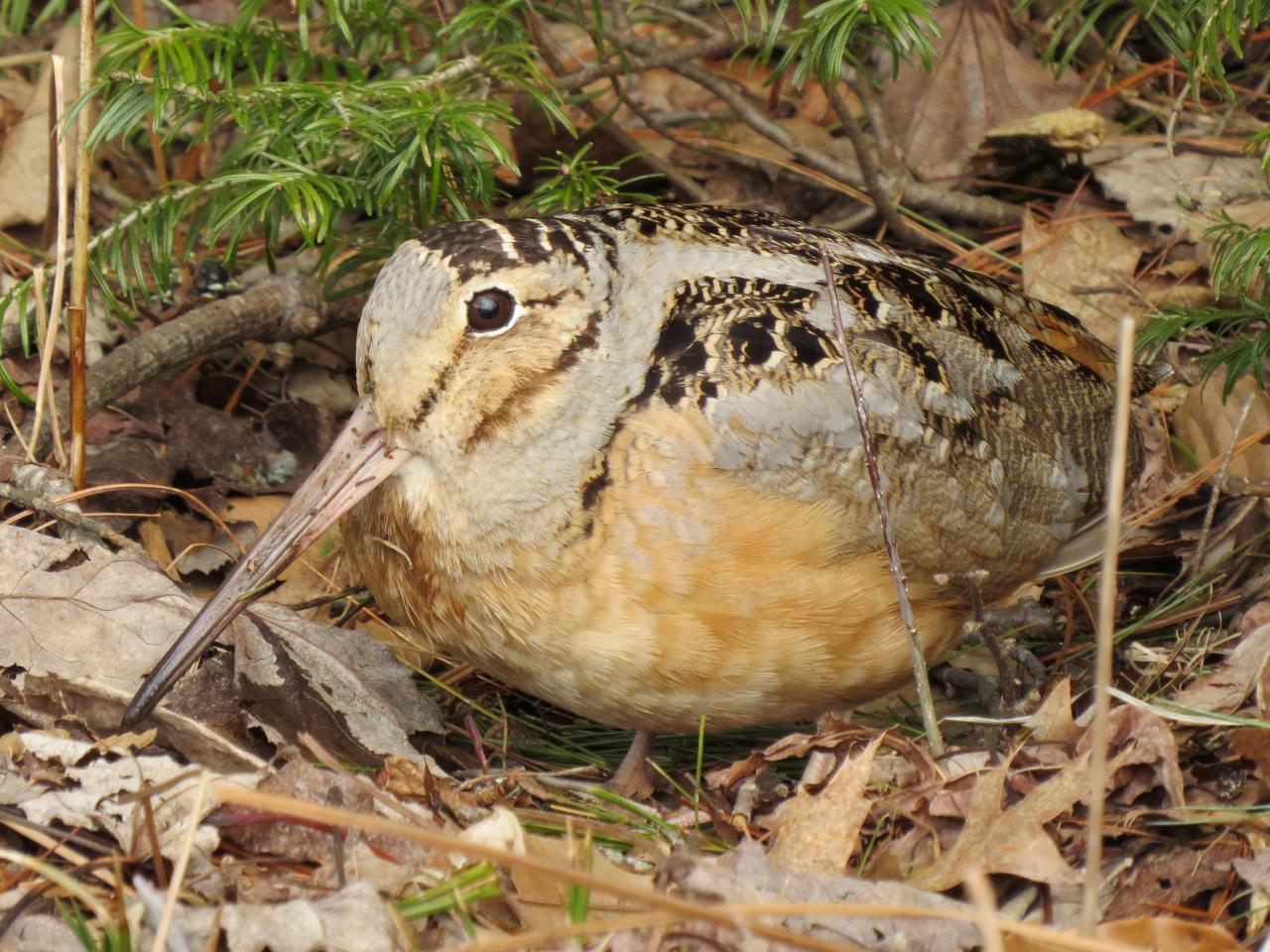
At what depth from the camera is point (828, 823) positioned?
9.04 ft

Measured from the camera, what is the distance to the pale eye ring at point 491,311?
3000mm

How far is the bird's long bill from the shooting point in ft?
10.3

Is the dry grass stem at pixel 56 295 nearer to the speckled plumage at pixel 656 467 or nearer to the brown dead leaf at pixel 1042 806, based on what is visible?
the speckled plumage at pixel 656 467

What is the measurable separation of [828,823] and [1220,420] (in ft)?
6.59

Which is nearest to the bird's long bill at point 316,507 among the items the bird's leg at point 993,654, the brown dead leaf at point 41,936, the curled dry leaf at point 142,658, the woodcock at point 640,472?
the woodcock at point 640,472

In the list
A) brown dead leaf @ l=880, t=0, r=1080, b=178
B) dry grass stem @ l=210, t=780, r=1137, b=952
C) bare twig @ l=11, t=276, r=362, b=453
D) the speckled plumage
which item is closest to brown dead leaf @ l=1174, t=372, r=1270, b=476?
the speckled plumage

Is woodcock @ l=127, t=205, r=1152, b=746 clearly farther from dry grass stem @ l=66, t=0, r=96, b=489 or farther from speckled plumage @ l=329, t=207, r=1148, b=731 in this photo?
dry grass stem @ l=66, t=0, r=96, b=489

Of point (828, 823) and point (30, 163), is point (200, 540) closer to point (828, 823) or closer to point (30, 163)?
point (30, 163)

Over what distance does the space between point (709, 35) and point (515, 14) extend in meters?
0.58

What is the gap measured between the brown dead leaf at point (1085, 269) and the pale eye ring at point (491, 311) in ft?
7.07

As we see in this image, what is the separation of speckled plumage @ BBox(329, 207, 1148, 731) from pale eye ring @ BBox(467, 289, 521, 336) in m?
0.01

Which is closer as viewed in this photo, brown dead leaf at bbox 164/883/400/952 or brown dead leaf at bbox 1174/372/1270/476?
brown dead leaf at bbox 164/883/400/952

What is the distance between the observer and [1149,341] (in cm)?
405

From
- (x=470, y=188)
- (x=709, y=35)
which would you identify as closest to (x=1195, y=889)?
(x=470, y=188)
